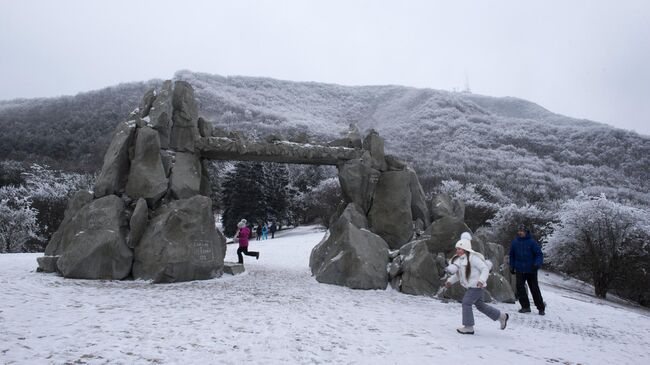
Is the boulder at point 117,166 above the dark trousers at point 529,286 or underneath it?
above

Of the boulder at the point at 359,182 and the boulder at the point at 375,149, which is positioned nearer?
the boulder at the point at 359,182

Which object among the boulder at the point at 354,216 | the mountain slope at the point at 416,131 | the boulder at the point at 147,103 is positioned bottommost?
the boulder at the point at 354,216

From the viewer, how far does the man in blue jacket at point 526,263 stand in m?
9.10

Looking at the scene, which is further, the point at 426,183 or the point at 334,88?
the point at 334,88

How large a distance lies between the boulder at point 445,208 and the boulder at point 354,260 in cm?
382

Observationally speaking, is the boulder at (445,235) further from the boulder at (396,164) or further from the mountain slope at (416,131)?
the mountain slope at (416,131)

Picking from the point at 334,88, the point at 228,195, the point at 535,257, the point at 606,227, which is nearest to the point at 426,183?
the point at 228,195

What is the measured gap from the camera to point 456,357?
548cm

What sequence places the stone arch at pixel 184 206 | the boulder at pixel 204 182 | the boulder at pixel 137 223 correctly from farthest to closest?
1. the boulder at pixel 204 182
2. the boulder at pixel 137 223
3. the stone arch at pixel 184 206

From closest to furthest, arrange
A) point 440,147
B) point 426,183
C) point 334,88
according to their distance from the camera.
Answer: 1. point 426,183
2. point 440,147
3. point 334,88

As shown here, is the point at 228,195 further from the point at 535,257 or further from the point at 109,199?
the point at 535,257

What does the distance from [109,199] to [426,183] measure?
45.5m

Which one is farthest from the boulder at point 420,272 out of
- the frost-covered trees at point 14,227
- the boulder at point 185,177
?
the frost-covered trees at point 14,227

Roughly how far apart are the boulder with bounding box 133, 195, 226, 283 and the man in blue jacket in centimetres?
784
